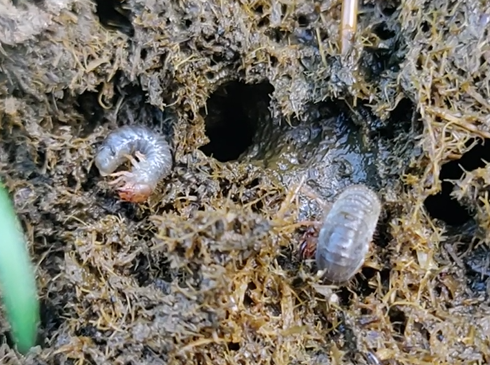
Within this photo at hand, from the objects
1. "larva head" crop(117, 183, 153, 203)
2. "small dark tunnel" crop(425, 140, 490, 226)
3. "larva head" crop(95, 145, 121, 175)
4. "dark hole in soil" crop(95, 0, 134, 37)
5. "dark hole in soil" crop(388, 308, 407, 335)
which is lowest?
"dark hole in soil" crop(388, 308, 407, 335)

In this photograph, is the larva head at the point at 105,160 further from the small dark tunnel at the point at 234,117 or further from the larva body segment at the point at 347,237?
the larva body segment at the point at 347,237

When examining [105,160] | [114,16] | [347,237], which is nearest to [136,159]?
[105,160]

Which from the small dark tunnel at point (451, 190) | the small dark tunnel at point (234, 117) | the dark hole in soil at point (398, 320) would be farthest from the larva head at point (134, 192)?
the small dark tunnel at point (451, 190)

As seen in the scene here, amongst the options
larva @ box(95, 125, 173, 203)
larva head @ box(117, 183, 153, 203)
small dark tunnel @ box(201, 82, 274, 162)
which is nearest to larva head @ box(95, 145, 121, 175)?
larva @ box(95, 125, 173, 203)

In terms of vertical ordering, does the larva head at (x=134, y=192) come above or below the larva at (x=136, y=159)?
below

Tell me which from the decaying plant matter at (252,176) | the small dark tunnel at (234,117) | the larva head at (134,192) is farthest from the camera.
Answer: the small dark tunnel at (234,117)

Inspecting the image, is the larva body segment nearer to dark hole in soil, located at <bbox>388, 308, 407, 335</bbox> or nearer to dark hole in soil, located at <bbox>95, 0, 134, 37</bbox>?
dark hole in soil, located at <bbox>388, 308, 407, 335</bbox>
